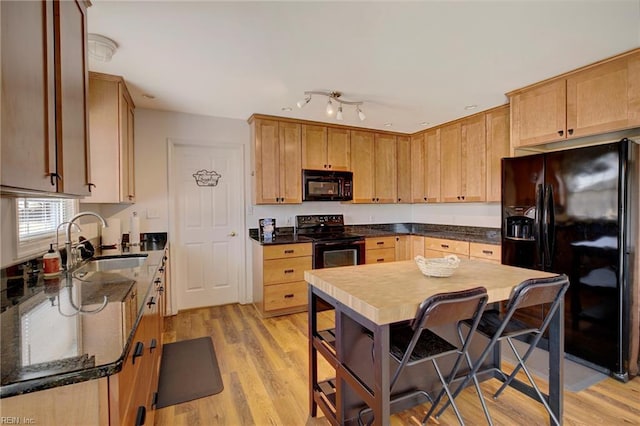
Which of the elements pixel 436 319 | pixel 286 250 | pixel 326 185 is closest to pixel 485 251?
pixel 326 185

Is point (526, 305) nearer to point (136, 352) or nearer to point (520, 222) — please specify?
point (520, 222)

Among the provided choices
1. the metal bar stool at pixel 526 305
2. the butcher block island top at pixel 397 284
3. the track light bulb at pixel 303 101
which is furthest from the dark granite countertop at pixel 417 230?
the metal bar stool at pixel 526 305

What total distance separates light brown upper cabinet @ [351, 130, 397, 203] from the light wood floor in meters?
2.45

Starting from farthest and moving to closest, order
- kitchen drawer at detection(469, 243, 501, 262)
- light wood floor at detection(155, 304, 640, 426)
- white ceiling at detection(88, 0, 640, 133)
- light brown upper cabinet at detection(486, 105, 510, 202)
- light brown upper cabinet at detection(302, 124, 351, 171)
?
light brown upper cabinet at detection(302, 124, 351, 171), light brown upper cabinet at detection(486, 105, 510, 202), kitchen drawer at detection(469, 243, 501, 262), light wood floor at detection(155, 304, 640, 426), white ceiling at detection(88, 0, 640, 133)

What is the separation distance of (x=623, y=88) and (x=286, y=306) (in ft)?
11.9

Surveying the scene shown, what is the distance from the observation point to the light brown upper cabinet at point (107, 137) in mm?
2561

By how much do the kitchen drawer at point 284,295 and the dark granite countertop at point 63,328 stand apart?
1849 millimetres

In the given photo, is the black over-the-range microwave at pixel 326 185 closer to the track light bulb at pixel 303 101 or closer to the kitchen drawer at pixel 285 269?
the kitchen drawer at pixel 285 269

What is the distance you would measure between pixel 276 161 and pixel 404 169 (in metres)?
2.14

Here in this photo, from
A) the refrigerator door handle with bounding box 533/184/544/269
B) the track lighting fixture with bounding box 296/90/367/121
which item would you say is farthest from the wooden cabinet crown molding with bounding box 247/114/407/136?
the refrigerator door handle with bounding box 533/184/544/269

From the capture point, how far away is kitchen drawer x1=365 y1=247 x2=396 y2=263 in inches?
165

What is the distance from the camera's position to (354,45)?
7.00 ft

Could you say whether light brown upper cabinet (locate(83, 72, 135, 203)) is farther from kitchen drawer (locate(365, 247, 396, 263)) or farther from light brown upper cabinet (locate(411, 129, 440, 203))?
light brown upper cabinet (locate(411, 129, 440, 203))

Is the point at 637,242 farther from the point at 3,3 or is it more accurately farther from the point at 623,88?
Result: the point at 3,3
